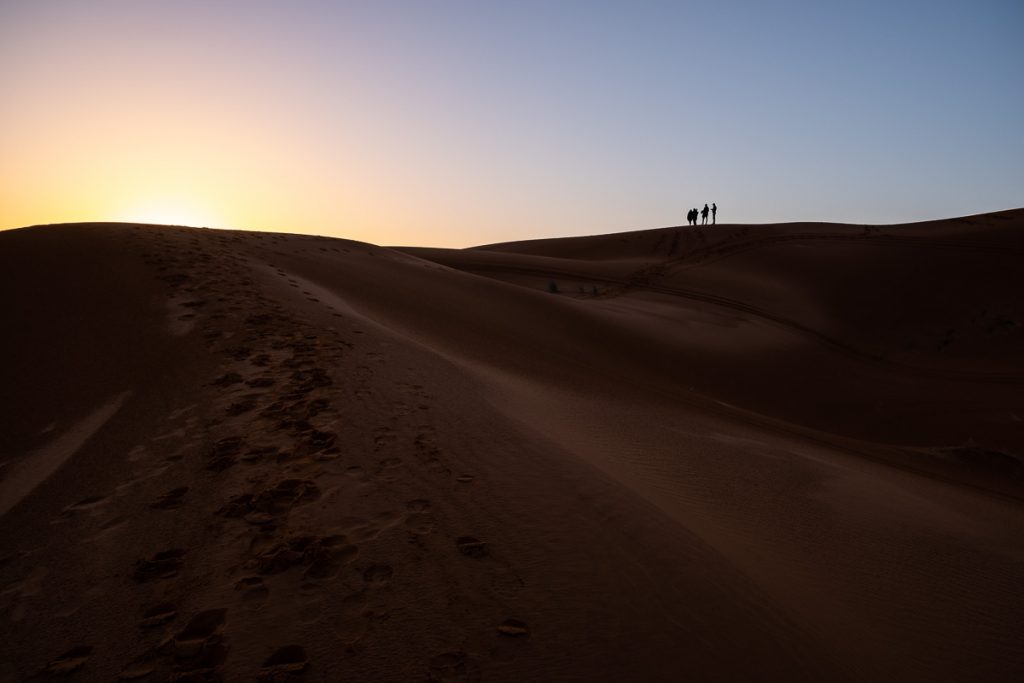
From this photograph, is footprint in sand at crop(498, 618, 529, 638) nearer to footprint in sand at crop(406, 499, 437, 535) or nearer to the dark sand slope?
the dark sand slope

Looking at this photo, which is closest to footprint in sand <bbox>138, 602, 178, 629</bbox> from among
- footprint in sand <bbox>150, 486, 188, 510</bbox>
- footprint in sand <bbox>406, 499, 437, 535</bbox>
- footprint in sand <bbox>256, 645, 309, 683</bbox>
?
footprint in sand <bbox>256, 645, 309, 683</bbox>

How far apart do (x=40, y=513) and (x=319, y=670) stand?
2478mm

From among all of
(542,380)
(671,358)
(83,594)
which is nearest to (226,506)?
(83,594)

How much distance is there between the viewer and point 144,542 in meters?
2.98

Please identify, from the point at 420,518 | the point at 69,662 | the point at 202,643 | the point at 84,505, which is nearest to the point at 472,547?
the point at 420,518

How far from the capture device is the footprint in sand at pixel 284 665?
2.07 m

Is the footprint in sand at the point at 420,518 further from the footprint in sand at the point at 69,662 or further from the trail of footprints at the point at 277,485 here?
the footprint in sand at the point at 69,662

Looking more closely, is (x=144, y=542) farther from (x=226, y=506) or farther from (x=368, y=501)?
(x=368, y=501)

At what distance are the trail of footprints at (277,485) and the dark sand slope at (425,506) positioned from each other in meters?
0.02

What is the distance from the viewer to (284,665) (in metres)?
2.13

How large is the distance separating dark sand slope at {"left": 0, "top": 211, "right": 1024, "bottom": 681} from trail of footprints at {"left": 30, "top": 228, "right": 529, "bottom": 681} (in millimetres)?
19

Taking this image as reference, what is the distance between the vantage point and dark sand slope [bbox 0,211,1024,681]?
235 cm

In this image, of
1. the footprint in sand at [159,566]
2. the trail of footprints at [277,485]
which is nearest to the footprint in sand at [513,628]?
the trail of footprints at [277,485]

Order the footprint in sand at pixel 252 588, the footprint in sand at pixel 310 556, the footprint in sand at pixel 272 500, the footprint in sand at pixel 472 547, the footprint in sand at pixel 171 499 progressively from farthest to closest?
the footprint in sand at pixel 171 499
the footprint in sand at pixel 272 500
the footprint in sand at pixel 472 547
the footprint in sand at pixel 310 556
the footprint in sand at pixel 252 588
